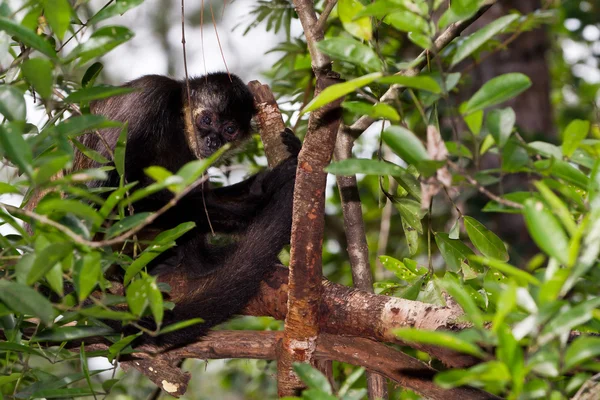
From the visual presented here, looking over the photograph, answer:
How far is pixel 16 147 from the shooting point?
1.43 meters

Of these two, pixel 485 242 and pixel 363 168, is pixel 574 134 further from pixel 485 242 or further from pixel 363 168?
pixel 485 242

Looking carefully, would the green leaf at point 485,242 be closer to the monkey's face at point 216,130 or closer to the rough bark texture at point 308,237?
the rough bark texture at point 308,237

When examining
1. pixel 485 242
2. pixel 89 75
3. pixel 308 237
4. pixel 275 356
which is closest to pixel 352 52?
pixel 308 237

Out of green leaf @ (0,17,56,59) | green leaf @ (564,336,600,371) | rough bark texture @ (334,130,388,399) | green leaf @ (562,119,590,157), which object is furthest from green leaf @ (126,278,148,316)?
rough bark texture @ (334,130,388,399)

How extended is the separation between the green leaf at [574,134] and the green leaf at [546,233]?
15.0 inches

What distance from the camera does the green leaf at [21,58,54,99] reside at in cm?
144

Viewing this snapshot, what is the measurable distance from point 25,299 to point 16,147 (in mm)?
352

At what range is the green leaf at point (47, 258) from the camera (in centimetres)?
143

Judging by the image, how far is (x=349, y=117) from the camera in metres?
4.46

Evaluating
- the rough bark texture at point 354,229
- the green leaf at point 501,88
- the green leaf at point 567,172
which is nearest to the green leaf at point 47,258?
the green leaf at point 501,88

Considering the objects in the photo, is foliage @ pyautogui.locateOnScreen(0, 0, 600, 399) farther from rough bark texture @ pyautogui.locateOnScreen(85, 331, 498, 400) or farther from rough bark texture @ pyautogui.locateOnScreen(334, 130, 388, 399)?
rough bark texture @ pyautogui.locateOnScreen(334, 130, 388, 399)

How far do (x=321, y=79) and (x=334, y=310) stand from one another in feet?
3.34

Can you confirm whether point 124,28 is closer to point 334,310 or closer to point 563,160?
point 563,160

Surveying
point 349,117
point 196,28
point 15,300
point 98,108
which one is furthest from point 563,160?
point 196,28
